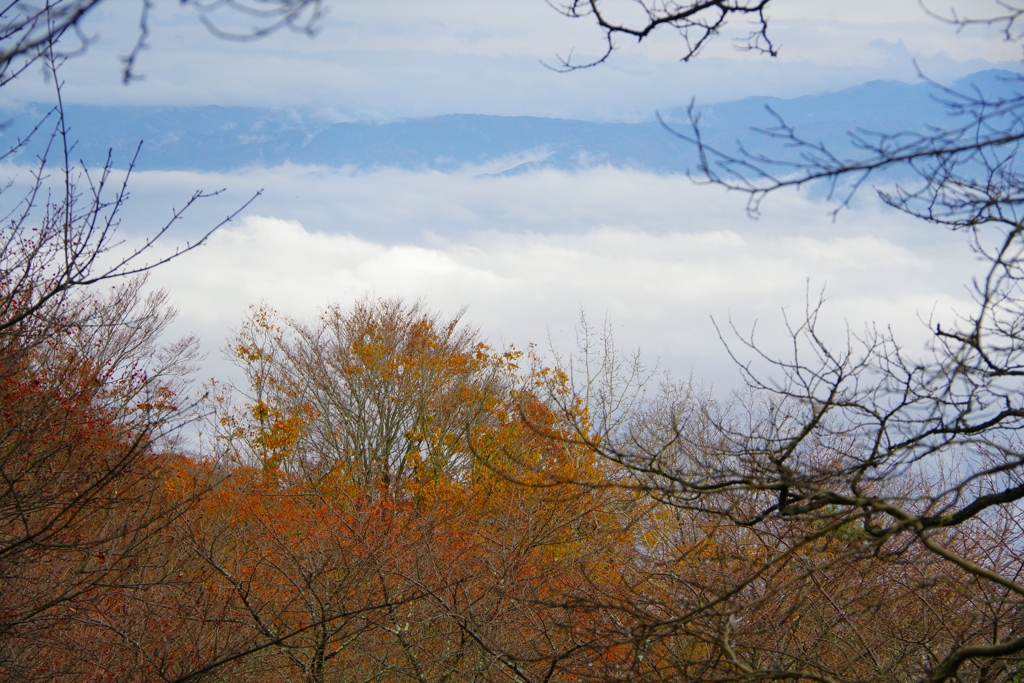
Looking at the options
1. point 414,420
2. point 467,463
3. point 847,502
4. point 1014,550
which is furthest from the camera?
point 414,420

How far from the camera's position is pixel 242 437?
24.0 meters

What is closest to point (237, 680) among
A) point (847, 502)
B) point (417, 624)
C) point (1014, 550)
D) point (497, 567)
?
point (417, 624)

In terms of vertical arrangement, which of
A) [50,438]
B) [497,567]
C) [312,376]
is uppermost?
[50,438]

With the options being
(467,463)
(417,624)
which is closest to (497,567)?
(417,624)

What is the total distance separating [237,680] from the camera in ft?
A: 26.8

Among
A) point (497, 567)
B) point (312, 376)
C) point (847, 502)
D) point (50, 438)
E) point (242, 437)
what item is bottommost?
point (242, 437)

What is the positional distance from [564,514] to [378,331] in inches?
628

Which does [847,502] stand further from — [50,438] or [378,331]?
[378,331]

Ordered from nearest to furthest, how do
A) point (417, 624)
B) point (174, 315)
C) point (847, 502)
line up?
1. point (847, 502)
2. point (417, 624)
3. point (174, 315)

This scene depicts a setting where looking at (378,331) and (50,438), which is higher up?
(50,438)

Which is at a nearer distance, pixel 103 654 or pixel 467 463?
pixel 103 654

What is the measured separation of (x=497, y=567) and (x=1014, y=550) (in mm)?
5516

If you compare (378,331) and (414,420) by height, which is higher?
(378,331)

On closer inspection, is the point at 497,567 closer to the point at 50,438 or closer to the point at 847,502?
the point at 50,438
